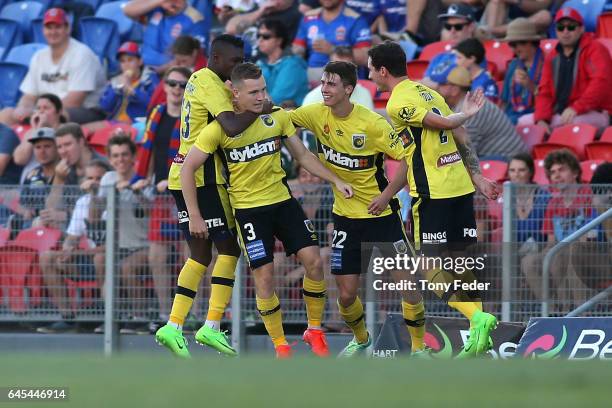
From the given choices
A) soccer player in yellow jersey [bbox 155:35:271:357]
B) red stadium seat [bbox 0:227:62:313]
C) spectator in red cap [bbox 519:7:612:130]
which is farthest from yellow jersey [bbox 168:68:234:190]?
spectator in red cap [bbox 519:7:612:130]

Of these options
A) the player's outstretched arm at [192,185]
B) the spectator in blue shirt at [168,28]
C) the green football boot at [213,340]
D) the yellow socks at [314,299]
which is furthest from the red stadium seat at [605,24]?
the green football boot at [213,340]

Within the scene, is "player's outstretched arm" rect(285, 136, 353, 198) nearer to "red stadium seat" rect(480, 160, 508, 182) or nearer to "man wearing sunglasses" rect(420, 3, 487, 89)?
"red stadium seat" rect(480, 160, 508, 182)

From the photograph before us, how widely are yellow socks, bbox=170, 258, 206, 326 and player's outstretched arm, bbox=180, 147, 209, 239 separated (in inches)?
23.5

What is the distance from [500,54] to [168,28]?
411 centimetres

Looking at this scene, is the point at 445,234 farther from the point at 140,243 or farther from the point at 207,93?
the point at 140,243

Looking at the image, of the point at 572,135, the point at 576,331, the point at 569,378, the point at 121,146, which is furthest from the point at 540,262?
the point at 569,378

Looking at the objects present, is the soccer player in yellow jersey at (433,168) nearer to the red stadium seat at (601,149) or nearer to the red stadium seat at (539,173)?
the red stadium seat at (539,173)

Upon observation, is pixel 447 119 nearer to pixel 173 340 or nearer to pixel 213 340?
pixel 213 340

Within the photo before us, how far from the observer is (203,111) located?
10219 millimetres

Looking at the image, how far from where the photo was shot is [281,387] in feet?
17.1

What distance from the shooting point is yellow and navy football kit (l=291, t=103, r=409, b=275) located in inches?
407

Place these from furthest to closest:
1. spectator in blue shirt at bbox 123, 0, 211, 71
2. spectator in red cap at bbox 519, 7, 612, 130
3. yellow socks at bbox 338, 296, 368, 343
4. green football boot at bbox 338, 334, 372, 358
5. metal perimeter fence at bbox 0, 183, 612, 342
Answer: spectator in blue shirt at bbox 123, 0, 211, 71, spectator in red cap at bbox 519, 7, 612, 130, metal perimeter fence at bbox 0, 183, 612, 342, green football boot at bbox 338, 334, 372, 358, yellow socks at bbox 338, 296, 368, 343

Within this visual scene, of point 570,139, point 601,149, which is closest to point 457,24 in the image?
point 570,139

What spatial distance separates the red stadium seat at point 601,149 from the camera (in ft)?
43.2
